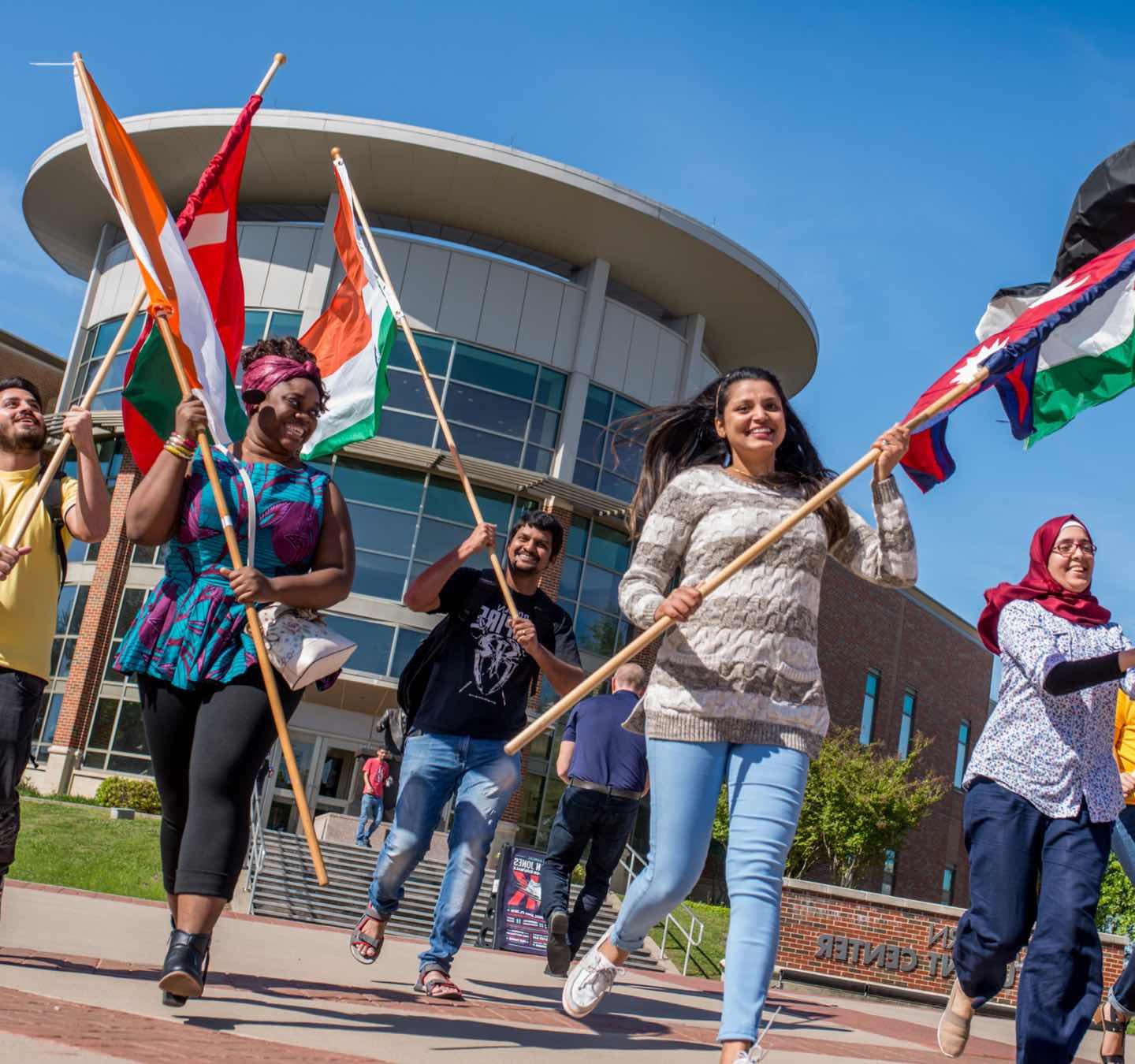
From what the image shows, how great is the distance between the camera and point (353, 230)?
307 inches

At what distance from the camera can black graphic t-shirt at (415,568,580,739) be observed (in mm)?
5914

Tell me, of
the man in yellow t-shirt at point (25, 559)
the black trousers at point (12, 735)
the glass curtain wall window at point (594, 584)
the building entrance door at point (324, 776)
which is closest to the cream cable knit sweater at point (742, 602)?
the man in yellow t-shirt at point (25, 559)

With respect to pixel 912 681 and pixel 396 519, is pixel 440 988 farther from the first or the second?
pixel 912 681

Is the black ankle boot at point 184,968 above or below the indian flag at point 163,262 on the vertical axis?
below

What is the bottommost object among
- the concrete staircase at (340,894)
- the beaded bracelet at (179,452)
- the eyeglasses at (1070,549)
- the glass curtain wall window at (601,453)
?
the concrete staircase at (340,894)

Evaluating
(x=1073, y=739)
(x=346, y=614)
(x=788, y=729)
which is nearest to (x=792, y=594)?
(x=788, y=729)

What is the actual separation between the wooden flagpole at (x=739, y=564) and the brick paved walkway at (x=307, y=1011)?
1.05 m

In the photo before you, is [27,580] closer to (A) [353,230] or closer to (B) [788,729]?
(B) [788,729]

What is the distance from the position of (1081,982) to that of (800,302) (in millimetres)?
32387

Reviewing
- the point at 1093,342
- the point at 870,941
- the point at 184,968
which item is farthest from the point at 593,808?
the point at 870,941

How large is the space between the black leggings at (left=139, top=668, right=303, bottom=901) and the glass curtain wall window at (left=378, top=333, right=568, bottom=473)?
2609 cm

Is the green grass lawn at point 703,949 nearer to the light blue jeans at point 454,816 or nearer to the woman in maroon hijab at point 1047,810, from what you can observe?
the light blue jeans at point 454,816

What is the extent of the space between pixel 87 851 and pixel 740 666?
52.1 ft

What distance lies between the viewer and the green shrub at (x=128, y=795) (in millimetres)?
26656
